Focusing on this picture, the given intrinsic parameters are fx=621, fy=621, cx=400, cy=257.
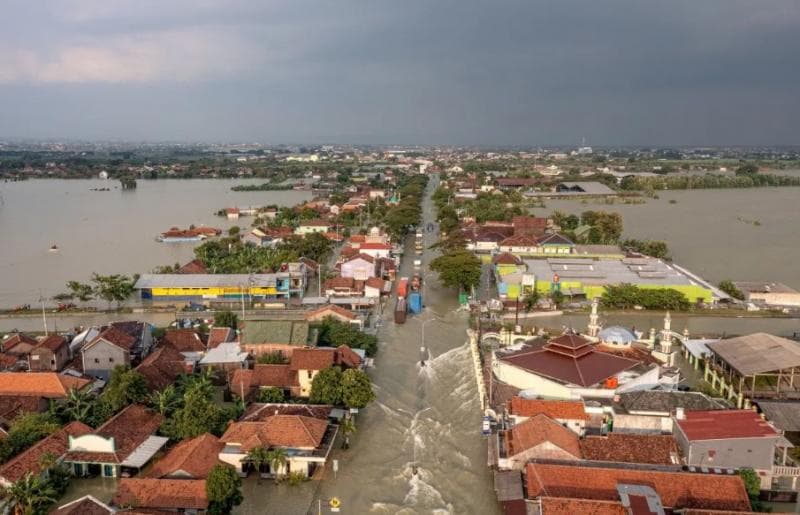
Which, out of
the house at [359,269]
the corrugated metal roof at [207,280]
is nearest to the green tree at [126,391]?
the corrugated metal roof at [207,280]

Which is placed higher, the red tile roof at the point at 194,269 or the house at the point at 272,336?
the red tile roof at the point at 194,269

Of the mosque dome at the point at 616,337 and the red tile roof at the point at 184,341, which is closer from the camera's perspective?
the mosque dome at the point at 616,337

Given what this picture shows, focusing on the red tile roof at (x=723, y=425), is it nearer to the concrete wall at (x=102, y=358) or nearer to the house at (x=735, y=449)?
the house at (x=735, y=449)

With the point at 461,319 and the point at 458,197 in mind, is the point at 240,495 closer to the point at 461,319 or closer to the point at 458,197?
the point at 461,319

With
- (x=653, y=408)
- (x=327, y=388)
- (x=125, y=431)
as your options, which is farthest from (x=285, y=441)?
(x=653, y=408)

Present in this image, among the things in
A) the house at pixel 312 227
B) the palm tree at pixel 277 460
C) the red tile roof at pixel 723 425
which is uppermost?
the house at pixel 312 227

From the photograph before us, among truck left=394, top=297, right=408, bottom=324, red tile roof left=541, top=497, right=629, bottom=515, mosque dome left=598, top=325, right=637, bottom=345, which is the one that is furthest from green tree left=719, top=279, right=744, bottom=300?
red tile roof left=541, top=497, right=629, bottom=515

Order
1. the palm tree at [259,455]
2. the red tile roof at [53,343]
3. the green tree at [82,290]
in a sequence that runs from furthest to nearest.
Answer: the green tree at [82,290] < the red tile roof at [53,343] < the palm tree at [259,455]

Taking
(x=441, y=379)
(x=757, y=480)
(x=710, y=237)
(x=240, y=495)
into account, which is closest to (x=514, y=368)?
(x=441, y=379)
